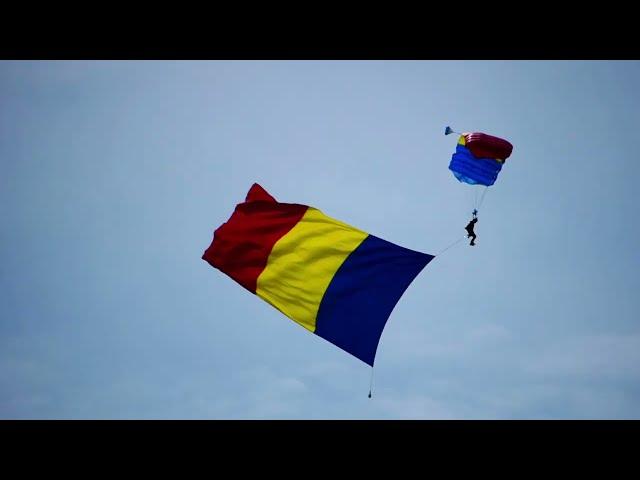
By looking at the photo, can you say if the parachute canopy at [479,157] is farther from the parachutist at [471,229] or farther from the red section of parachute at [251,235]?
the red section of parachute at [251,235]

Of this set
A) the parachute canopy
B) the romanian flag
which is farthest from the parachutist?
the romanian flag

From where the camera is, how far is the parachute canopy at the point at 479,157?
1545 cm

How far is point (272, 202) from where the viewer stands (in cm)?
1327

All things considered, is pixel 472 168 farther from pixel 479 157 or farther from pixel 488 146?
pixel 488 146

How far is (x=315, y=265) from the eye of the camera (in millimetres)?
13172

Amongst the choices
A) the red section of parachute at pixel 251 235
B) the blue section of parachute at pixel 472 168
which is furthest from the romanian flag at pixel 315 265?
the blue section of parachute at pixel 472 168

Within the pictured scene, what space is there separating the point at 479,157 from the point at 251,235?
6.96 m

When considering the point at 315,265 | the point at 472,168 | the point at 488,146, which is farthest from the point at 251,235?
the point at 488,146

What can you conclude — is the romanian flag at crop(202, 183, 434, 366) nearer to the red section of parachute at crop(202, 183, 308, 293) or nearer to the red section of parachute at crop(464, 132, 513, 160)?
the red section of parachute at crop(202, 183, 308, 293)

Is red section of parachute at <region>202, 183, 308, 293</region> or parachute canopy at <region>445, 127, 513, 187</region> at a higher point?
parachute canopy at <region>445, 127, 513, 187</region>

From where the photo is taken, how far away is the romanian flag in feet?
40.9
